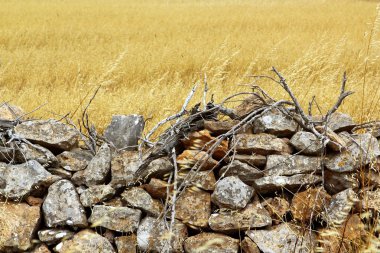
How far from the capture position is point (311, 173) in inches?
132

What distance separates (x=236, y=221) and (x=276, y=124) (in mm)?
746

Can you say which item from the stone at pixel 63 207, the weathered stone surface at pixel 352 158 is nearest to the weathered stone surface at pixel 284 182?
the weathered stone surface at pixel 352 158

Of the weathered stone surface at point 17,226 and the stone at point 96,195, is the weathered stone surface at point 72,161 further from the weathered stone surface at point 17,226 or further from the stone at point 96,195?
the weathered stone surface at point 17,226

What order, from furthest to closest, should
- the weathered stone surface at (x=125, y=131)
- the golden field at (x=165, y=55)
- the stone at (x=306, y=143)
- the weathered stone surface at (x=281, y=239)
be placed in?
the golden field at (x=165, y=55), the weathered stone surface at (x=125, y=131), the stone at (x=306, y=143), the weathered stone surface at (x=281, y=239)

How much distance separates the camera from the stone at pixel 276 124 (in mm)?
3559

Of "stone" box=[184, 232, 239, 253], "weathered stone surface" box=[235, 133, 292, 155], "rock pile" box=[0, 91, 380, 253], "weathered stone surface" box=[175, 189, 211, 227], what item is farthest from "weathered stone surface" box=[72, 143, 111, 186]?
"weathered stone surface" box=[235, 133, 292, 155]

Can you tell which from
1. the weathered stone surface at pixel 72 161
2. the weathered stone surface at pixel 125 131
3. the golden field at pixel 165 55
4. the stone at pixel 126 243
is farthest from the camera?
the golden field at pixel 165 55

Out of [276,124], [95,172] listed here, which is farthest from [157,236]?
[276,124]

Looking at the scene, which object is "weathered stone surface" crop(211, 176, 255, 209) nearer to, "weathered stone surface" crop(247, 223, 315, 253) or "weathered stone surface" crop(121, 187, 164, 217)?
"weathered stone surface" crop(247, 223, 315, 253)

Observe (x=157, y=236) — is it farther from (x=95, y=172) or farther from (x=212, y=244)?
(x=95, y=172)

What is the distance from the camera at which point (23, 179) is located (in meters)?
3.36

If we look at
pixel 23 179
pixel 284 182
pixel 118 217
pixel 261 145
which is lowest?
Result: pixel 118 217

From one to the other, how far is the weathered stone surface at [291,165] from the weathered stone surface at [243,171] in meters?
0.07

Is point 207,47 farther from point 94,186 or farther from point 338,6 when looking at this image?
point 338,6
